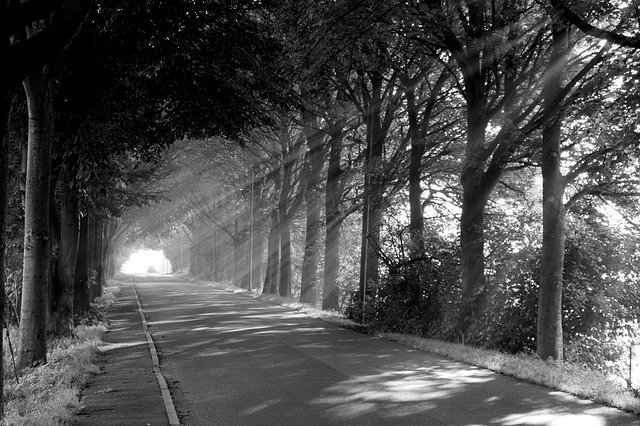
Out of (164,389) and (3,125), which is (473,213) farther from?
(3,125)

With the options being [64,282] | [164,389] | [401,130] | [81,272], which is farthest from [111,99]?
[401,130]

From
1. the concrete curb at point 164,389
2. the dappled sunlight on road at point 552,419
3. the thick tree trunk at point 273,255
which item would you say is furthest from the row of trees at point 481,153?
the thick tree trunk at point 273,255

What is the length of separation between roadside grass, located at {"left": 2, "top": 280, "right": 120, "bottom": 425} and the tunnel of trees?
2.27ft

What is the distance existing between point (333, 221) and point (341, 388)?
18494mm

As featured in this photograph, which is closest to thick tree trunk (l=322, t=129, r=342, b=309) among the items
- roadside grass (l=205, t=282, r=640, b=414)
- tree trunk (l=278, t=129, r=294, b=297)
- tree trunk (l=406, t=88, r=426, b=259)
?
tree trunk (l=406, t=88, r=426, b=259)

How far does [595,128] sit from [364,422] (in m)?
8.91

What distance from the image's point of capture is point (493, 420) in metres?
7.91

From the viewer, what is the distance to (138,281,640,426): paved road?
8.12 m

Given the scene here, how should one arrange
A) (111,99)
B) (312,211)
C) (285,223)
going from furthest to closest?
1. (285,223)
2. (312,211)
3. (111,99)

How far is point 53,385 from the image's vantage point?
9820 millimetres

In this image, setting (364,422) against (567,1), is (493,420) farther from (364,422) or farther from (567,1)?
(567,1)

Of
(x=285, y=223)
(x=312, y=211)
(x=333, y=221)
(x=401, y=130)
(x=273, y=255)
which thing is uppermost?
(x=401, y=130)

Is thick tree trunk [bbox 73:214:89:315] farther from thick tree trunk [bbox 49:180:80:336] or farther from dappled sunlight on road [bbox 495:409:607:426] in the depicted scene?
dappled sunlight on road [bbox 495:409:607:426]

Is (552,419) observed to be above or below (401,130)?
below
